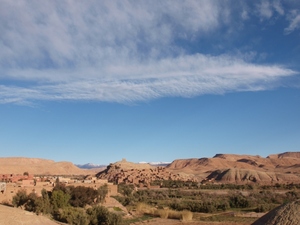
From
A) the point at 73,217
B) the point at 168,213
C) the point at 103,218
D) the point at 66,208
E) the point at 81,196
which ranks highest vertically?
the point at 81,196

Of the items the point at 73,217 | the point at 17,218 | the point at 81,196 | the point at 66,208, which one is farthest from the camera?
the point at 81,196

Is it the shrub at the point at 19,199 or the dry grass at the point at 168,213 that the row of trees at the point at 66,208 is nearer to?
the shrub at the point at 19,199

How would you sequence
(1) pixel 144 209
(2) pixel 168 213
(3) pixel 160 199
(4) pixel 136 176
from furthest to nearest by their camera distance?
(4) pixel 136 176 → (3) pixel 160 199 → (1) pixel 144 209 → (2) pixel 168 213

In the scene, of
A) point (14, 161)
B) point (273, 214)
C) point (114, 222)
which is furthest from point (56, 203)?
point (14, 161)

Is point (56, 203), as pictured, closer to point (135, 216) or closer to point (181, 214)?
point (135, 216)

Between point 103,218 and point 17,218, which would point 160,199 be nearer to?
point 103,218

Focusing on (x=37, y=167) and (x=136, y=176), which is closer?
(x=136, y=176)

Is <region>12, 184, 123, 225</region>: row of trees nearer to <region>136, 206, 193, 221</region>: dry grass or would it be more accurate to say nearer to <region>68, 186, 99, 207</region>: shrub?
<region>68, 186, 99, 207</region>: shrub

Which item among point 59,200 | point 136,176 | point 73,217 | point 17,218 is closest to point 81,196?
point 59,200

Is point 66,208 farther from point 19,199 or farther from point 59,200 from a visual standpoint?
point 19,199

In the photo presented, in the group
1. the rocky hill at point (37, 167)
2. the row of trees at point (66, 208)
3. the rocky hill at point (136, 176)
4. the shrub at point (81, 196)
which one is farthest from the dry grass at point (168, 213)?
the rocky hill at point (37, 167)

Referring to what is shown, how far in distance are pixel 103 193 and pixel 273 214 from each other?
103 feet

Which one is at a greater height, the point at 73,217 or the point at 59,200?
the point at 59,200

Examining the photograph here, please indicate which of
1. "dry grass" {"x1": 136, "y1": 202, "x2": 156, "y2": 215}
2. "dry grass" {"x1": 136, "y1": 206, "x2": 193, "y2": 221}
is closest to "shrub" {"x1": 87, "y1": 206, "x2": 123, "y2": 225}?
"dry grass" {"x1": 136, "y1": 206, "x2": 193, "y2": 221}
